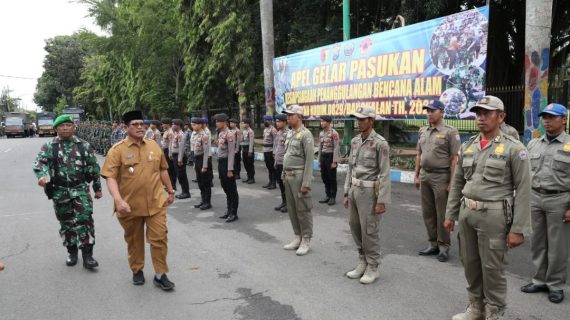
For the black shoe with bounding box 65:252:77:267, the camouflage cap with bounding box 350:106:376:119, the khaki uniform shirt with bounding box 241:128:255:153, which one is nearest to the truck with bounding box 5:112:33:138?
the khaki uniform shirt with bounding box 241:128:255:153

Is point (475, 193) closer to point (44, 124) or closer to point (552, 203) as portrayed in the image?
point (552, 203)

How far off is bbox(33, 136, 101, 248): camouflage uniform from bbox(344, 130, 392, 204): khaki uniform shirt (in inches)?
121

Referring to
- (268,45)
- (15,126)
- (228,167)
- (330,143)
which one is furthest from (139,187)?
(15,126)

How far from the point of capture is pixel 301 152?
5.43m

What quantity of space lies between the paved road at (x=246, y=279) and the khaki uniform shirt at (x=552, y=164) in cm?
101

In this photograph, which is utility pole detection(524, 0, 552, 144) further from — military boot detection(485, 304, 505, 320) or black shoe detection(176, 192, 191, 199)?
black shoe detection(176, 192, 191, 199)

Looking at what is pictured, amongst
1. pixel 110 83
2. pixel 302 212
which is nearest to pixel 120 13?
pixel 110 83

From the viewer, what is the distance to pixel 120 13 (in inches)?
865

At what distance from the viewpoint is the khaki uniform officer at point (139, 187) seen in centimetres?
416

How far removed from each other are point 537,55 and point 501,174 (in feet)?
20.7

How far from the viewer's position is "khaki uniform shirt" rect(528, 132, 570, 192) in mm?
3812

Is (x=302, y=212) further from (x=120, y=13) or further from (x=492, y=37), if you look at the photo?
(x=120, y=13)

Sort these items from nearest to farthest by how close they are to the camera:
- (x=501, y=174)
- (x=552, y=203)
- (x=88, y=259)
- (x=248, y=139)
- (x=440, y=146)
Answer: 1. (x=501, y=174)
2. (x=552, y=203)
3. (x=440, y=146)
4. (x=88, y=259)
5. (x=248, y=139)

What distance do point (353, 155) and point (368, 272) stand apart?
120cm
